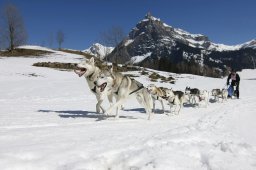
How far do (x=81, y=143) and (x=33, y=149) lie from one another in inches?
39.2

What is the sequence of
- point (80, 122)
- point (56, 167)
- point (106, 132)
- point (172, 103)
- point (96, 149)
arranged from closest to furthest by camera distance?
point (56, 167)
point (96, 149)
point (106, 132)
point (80, 122)
point (172, 103)

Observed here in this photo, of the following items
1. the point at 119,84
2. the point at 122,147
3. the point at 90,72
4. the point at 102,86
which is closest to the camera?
the point at 122,147

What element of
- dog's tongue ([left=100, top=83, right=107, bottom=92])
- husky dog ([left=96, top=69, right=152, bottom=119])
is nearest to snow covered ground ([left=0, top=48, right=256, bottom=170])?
husky dog ([left=96, top=69, right=152, bottom=119])

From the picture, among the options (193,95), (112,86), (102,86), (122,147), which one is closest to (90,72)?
(102,86)

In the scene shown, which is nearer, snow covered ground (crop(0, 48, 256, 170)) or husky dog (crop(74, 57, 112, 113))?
snow covered ground (crop(0, 48, 256, 170))

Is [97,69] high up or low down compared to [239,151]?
up

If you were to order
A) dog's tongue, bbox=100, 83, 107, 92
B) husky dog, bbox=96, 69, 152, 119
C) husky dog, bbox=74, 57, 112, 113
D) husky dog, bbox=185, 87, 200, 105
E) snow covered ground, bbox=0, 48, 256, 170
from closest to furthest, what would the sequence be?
1. snow covered ground, bbox=0, 48, 256, 170
2. husky dog, bbox=96, 69, 152, 119
3. dog's tongue, bbox=100, 83, 107, 92
4. husky dog, bbox=74, 57, 112, 113
5. husky dog, bbox=185, 87, 200, 105

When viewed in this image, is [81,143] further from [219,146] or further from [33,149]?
[219,146]

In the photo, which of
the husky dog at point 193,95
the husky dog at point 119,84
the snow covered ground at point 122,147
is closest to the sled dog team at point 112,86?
the husky dog at point 119,84

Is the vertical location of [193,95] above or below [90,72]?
below

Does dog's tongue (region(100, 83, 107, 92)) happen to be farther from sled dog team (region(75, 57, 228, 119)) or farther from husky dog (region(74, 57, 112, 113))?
husky dog (region(74, 57, 112, 113))

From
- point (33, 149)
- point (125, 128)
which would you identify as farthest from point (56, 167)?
point (125, 128)

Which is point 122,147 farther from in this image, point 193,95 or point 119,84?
point 193,95

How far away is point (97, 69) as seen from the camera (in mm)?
11227
